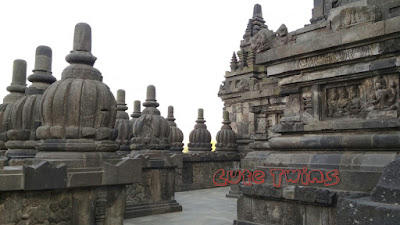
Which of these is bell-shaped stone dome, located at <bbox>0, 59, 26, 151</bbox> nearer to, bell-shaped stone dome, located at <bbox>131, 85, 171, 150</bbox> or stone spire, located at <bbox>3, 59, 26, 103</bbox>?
stone spire, located at <bbox>3, 59, 26, 103</bbox>

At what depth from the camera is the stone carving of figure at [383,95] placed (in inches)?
212

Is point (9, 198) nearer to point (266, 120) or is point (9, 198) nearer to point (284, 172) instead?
point (284, 172)

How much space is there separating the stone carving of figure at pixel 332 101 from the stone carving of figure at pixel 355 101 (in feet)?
0.90

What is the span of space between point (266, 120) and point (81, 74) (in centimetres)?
827

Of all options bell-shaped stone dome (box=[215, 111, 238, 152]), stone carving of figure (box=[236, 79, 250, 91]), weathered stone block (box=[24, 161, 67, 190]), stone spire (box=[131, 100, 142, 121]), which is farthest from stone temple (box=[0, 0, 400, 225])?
stone carving of figure (box=[236, 79, 250, 91])

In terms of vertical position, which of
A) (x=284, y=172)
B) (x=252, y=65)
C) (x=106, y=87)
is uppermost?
(x=252, y=65)

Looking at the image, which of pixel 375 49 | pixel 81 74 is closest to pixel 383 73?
pixel 375 49

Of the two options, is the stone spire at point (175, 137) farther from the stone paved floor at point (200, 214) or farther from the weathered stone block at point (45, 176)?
the weathered stone block at point (45, 176)

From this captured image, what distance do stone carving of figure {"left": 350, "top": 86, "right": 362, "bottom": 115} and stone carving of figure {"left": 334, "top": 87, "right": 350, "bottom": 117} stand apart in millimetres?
79

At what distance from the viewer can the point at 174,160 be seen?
910 centimetres

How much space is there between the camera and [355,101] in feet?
19.2

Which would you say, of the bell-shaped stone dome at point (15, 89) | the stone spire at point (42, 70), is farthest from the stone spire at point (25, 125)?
the bell-shaped stone dome at point (15, 89)

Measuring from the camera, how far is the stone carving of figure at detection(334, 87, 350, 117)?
19.5 feet

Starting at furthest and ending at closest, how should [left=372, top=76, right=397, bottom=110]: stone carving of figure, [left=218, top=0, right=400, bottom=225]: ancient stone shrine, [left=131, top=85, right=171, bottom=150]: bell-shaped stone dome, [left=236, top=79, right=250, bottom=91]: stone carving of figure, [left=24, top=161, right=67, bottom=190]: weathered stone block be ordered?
[left=236, top=79, right=250, bottom=91]: stone carving of figure, [left=131, top=85, right=171, bottom=150]: bell-shaped stone dome, [left=372, top=76, right=397, bottom=110]: stone carving of figure, [left=218, top=0, right=400, bottom=225]: ancient stone shrine, [left=24, top=161, right=67, bottom=190]: weathered stone block
